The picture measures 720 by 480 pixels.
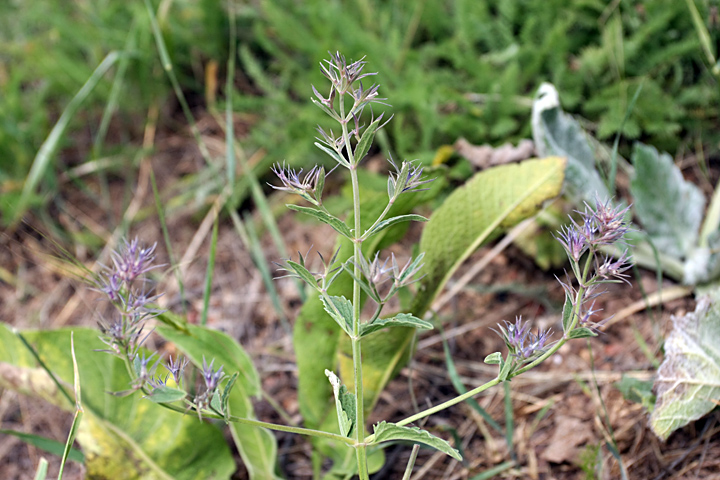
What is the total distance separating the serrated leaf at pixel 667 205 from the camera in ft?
5.99

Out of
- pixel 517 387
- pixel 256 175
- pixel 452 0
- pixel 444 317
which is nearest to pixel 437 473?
pixel 517 387

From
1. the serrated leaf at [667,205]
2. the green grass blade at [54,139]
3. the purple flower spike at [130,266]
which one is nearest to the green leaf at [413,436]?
the purple flower spike at [130,266]

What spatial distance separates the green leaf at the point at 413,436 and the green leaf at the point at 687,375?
63 centimetres

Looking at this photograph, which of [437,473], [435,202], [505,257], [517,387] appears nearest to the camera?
[437,473]

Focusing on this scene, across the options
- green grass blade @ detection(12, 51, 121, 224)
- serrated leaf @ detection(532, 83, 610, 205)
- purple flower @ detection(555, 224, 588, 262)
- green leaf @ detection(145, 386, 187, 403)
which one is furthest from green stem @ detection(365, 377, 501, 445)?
green grass blade @ detection(12, 51, 121, 224)

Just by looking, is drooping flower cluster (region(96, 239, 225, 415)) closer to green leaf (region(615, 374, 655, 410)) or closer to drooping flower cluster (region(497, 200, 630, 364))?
drooping flower cluster (region(497, 200, 630, 364))

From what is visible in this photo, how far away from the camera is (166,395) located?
0.98 meters

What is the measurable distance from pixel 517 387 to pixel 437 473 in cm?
37

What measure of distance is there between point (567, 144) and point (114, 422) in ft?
5.17

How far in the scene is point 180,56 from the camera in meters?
3.05

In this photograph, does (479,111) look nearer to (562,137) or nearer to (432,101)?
(432,101)

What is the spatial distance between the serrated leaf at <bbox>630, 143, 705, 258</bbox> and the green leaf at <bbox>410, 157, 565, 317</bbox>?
39 cm

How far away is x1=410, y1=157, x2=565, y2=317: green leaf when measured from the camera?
1628mm

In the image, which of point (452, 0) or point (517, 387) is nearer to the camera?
point (517, 387)
